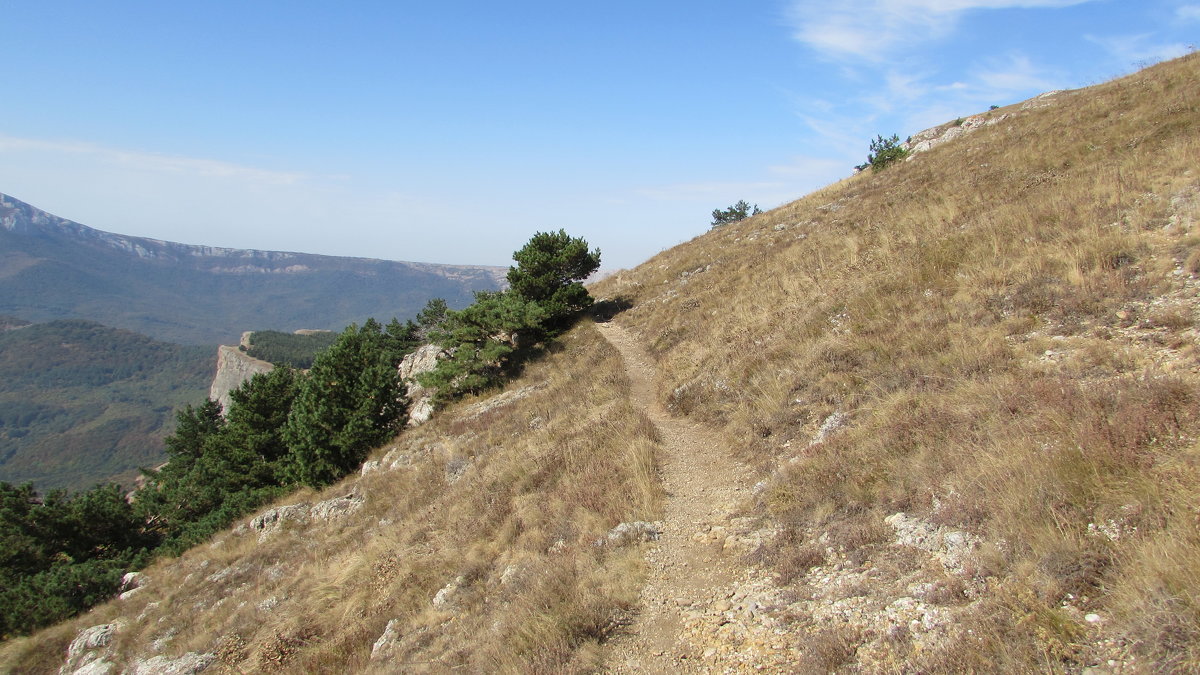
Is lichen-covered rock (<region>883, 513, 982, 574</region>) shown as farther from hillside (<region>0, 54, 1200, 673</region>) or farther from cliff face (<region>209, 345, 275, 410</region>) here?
cliff face (<region>209, 345, 275, 410</region>)

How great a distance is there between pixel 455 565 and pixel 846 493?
6317 mm

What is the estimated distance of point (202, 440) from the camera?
35.3 meters

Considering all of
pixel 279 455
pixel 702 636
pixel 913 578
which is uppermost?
pixel 913 578

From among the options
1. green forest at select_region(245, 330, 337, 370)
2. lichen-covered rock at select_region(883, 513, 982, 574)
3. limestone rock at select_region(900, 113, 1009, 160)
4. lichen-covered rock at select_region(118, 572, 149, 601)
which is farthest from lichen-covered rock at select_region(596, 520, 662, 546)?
green forest at select_region(245, 330, 337, 370)

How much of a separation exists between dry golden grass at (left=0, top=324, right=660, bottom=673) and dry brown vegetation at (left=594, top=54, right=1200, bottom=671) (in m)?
2.16

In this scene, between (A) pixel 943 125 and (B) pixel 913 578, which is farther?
(A) pixel 943 125

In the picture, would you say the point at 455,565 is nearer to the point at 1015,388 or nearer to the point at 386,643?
the point at 386,643

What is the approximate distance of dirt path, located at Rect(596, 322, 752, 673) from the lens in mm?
4977

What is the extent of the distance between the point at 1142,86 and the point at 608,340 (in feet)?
68.8

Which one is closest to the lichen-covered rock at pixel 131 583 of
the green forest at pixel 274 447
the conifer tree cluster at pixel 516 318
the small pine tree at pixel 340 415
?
the green forest at pixel 274 447

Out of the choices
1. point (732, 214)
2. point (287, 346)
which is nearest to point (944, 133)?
point (732, 214)

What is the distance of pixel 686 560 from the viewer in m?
6.47

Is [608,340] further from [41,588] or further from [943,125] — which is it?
[943,125]

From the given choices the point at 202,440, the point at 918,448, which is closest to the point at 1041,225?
the point at 918,448
